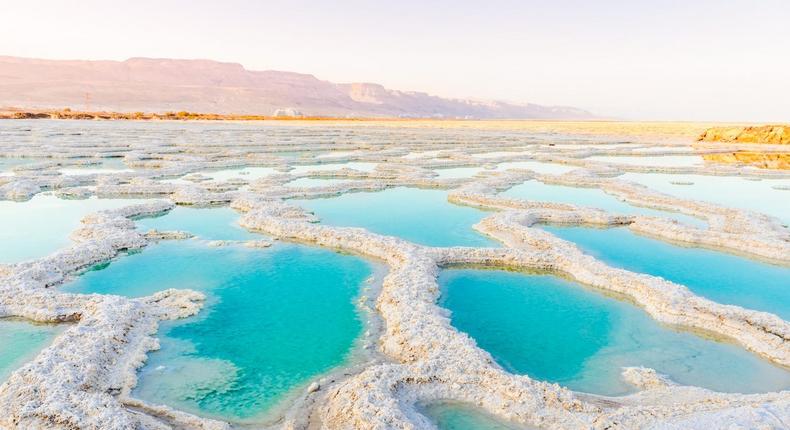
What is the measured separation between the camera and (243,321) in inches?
Result: 316

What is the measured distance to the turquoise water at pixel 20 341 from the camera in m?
6.51

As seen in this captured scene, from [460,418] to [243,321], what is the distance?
4.05m

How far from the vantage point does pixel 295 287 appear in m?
9.61

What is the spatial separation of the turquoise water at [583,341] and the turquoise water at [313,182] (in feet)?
37.6

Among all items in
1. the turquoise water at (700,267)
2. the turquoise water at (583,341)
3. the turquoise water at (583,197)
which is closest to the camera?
the turquoise water at (583,341)

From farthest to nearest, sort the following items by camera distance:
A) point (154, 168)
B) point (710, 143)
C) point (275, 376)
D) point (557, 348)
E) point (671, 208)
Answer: point (710, 143), point (154, 168), point (671, 208), point (557, 348), point (275, 376)

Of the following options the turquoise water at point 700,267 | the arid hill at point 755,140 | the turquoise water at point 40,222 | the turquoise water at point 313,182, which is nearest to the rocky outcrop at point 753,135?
the arid hill at point 755,140

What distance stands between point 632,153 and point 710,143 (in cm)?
1724

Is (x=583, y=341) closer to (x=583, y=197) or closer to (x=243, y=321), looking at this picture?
(x=243, y=321)

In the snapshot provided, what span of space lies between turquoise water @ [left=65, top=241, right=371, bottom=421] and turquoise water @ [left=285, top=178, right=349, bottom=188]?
27.5 feet

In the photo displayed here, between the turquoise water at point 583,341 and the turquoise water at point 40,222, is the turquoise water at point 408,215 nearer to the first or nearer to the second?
the turquoise water at point 583,341

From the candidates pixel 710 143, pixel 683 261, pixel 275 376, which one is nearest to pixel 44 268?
pixel 275 376

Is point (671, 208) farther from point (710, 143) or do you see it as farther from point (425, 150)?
point (710, 143)

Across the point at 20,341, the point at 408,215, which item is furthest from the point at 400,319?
the point at 408,215
